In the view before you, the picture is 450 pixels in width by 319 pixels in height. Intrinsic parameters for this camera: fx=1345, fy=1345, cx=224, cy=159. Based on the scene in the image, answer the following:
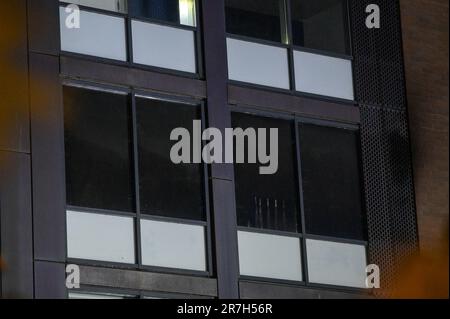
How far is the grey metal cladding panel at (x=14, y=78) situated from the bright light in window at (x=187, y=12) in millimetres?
2831

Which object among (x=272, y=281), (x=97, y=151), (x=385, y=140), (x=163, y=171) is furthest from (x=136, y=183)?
(x=385, y=140)

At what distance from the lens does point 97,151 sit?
66.1ft

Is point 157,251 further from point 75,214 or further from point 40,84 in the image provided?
point 40,84

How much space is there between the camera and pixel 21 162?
19328 millimetres

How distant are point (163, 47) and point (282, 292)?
4.29 m

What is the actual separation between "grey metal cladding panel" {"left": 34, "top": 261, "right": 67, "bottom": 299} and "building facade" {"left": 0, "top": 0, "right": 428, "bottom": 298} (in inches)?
0.8

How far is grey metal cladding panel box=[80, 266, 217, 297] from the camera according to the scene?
19.4 m

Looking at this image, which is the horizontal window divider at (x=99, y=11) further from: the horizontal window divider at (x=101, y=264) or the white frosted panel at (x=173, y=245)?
the horizontal window divider at (x=101, y=264)

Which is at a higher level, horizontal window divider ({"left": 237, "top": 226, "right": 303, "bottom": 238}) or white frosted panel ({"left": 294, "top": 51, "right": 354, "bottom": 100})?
white frosted panel ({"left": 294, "top": 51, "right": 354, "bottom": 100})

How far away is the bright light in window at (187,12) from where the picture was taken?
21734 mm

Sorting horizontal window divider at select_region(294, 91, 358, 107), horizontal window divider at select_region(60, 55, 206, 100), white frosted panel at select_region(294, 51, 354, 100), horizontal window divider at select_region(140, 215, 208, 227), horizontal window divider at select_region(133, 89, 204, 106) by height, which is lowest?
horizontal window divider at select_region(140, 215, 208, 227)

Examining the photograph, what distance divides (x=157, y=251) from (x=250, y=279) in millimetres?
Answer: 1659

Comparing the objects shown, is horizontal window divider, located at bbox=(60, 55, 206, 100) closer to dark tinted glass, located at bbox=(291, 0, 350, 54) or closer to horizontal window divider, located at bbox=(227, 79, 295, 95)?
horizontal window divider, located at bbox=(227, 79, 295, 95)
